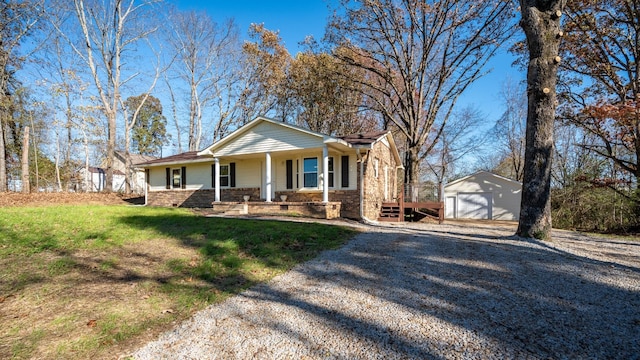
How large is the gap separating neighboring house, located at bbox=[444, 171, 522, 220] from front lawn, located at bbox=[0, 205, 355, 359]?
588 inches

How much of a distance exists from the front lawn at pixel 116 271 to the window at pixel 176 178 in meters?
9.60

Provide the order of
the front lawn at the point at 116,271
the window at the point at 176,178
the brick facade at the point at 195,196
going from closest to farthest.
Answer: the front lawn at the point at 116,271, the brick facade at the point at 195,196, the window at the point at 176,178

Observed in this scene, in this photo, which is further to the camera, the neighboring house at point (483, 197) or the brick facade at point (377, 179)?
the neighboring house at point (483, 197)

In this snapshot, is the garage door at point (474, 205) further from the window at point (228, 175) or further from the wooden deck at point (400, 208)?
the window at point (228, 175)

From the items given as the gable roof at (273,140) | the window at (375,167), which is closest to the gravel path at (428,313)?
the gable roof at (273,140)

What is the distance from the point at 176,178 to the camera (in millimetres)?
17516

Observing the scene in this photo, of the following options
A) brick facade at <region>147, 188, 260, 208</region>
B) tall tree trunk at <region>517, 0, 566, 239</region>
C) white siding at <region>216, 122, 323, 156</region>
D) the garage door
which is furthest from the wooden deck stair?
the garage door

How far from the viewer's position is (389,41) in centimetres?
1502

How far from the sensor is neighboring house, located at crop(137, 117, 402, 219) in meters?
12.0

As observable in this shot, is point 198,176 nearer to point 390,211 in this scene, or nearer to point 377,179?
point 377,179

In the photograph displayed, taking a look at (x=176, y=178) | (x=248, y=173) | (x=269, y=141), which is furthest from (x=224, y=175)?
(x=269, y=141)

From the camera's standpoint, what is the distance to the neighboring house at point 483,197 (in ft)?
59.5

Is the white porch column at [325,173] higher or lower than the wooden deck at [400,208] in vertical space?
higher

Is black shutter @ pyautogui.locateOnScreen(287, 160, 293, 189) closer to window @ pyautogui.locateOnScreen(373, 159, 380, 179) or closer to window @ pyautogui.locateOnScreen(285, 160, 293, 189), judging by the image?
window @ pyautogui.locateOnScreen(285, 160, 293, 189)
